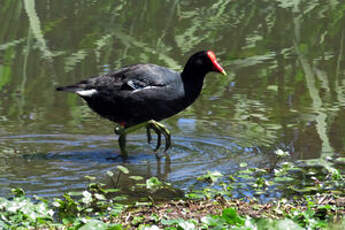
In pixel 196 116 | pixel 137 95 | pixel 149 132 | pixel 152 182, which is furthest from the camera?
pixel 196 116

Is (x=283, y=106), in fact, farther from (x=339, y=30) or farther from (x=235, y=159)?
(x=339, y=30)

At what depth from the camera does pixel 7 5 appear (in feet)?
37.2

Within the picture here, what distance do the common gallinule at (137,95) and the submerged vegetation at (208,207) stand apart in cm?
123

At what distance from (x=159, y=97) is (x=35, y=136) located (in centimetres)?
118

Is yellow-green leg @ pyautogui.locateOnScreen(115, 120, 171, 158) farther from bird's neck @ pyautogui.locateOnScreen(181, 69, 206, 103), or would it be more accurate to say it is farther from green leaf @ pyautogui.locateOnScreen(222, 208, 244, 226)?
green leaf @ pyautogui.locateOnScreen(222, 208, 244, 226)

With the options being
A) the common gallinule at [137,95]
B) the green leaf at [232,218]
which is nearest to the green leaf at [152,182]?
the green leaf at [232,218]

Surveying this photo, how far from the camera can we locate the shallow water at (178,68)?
6.11 metres

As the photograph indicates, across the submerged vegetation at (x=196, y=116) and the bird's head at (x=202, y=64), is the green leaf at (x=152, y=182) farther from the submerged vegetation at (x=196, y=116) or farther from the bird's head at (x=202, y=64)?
the bird's head at (x=202, y=64)

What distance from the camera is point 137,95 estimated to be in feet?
21.3

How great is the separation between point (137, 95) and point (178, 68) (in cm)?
204

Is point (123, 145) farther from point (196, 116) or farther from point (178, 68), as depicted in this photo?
point (178, 68)

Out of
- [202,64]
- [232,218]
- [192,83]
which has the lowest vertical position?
[232,218]

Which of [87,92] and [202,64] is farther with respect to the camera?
[202,64]

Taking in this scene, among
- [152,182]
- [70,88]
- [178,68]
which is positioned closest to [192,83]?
[70,88]
